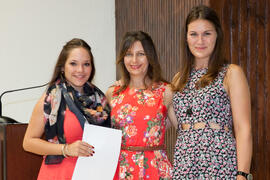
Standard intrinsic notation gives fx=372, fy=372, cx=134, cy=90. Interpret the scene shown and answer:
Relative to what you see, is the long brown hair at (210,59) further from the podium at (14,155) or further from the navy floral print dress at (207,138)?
the podium at (14,155)

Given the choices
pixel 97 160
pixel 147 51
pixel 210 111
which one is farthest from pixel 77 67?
pixel 210 111

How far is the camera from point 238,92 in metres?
1.77

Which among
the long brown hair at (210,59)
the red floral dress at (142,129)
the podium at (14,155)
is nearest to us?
the long brown hair at (210,59)

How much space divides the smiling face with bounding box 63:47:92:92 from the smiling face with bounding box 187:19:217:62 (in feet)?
1.93

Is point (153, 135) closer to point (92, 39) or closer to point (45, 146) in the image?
point (45, 146)

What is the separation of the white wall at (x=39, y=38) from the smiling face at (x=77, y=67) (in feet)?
9.26

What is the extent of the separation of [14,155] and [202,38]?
1.25 meters

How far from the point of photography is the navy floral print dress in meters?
1.76

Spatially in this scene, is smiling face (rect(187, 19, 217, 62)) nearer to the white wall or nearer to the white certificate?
the white certificate

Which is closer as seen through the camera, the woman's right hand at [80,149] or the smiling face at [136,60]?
the woman's right hand at [80,149]

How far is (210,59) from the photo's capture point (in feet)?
6.37

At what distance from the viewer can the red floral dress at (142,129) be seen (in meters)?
2.02

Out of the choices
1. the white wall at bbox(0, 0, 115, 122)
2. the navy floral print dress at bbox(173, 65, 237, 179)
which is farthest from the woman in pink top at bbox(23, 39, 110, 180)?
the white wall at bbox(0, 0, 115, 122)

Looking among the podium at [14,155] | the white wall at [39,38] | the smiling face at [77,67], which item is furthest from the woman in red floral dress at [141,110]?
the white wall at [39,38]
